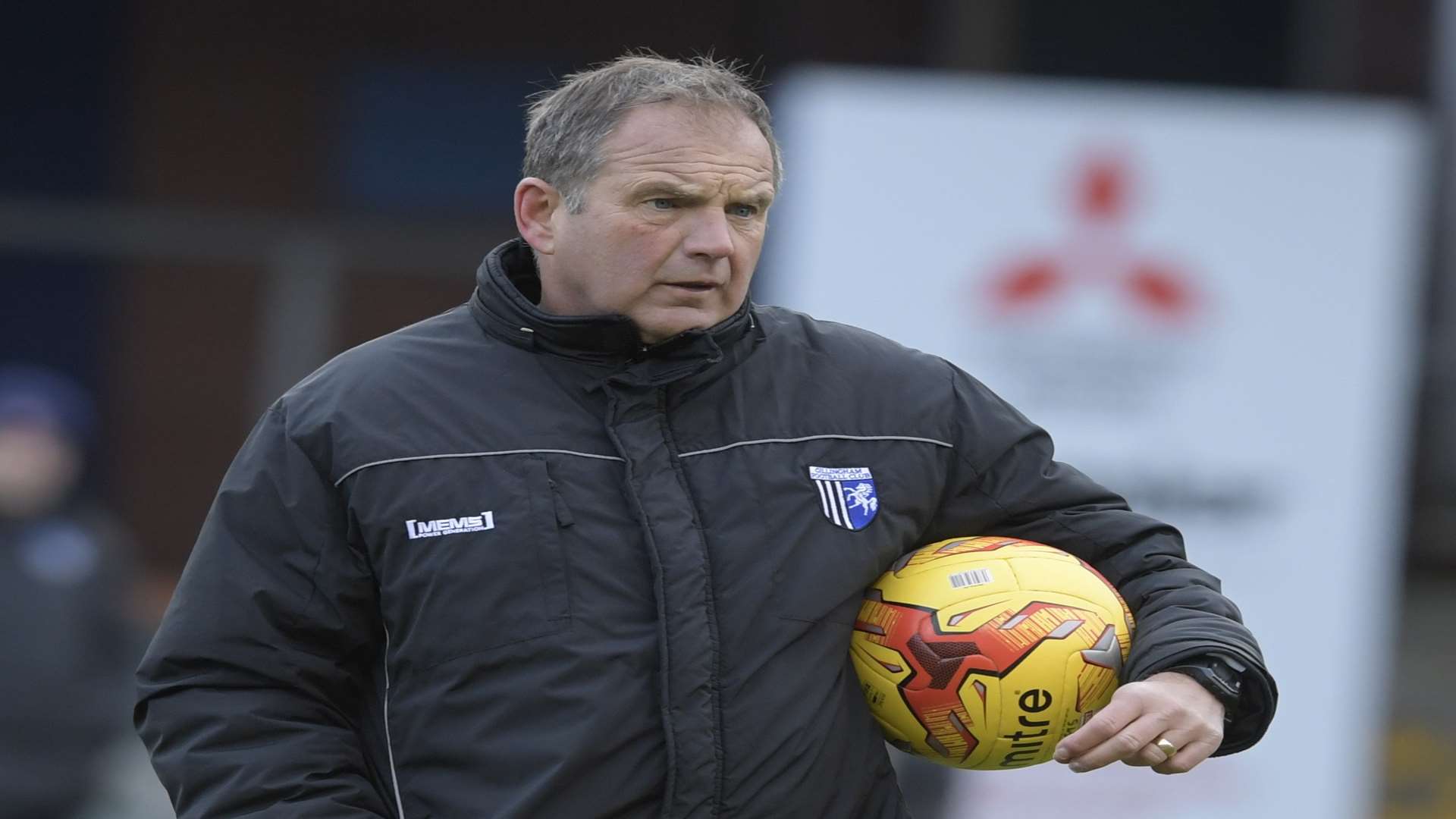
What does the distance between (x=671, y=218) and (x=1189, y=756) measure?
1.07 metres

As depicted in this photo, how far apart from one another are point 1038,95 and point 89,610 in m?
3.60

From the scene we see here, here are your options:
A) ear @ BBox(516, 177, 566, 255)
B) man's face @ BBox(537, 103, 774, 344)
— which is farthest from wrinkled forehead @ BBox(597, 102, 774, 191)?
ear @ BBox(516, 177, 566, 255)

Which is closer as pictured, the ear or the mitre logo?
the mitre logo

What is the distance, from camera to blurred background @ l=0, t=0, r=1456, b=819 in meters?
9.06

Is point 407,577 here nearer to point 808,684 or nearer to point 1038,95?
point 808,684

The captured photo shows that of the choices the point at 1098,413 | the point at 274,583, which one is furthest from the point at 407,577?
the point at 1098,413

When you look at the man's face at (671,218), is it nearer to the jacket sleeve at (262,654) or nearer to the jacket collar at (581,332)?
the jacket collar at (581,332)

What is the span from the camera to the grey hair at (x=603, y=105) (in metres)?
3.13

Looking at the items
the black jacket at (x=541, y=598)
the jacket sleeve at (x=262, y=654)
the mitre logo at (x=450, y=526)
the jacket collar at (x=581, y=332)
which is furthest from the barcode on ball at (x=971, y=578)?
the jacket sleeve at (x=262, y=654)

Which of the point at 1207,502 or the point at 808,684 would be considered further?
the point at 1207,502

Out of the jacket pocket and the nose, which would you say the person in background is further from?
the nose

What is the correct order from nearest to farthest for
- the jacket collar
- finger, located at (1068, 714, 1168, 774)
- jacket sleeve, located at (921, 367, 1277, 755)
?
finger, located at (1068, 714, 1168, 774)
the jacket collar
jacket sleeve, located at (921, 367, 1277, 755)

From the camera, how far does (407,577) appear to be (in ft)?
9.60

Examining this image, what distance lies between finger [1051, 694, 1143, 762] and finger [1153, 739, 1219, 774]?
89 mm
